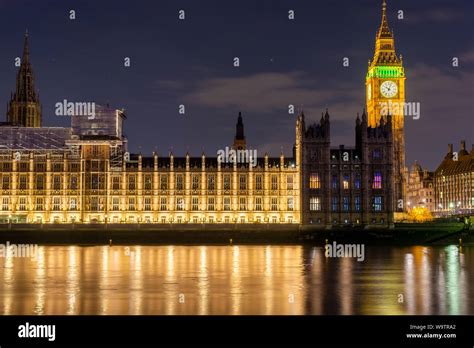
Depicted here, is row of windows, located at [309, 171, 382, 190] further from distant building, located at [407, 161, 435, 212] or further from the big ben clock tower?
distant building, located at [407, 161, 435, 212]

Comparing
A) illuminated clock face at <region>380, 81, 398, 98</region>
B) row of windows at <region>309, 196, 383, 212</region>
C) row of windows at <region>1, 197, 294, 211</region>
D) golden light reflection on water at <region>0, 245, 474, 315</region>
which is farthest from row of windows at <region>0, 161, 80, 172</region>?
illuminated clock face at <region>380, 81, 398, 98</region>

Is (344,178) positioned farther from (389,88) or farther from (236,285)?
(236,285)

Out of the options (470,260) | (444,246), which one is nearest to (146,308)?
(470,260)

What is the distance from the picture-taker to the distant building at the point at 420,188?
580 feet

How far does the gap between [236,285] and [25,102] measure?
113 m

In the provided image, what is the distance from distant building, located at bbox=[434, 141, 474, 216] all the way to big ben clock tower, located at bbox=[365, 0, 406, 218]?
24.1 metres

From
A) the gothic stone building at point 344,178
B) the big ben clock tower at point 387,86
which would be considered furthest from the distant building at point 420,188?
the gothic stone building at point 344,178

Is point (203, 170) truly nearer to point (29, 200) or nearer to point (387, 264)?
point (29, 200)

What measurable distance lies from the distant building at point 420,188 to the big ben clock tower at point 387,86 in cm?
3877

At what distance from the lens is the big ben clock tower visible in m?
140

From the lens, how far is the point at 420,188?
17762 centimetres

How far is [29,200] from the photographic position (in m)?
111

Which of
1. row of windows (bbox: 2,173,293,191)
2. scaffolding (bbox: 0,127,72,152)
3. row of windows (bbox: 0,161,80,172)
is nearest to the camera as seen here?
row of windows (bbox: 2,173,293,191)
